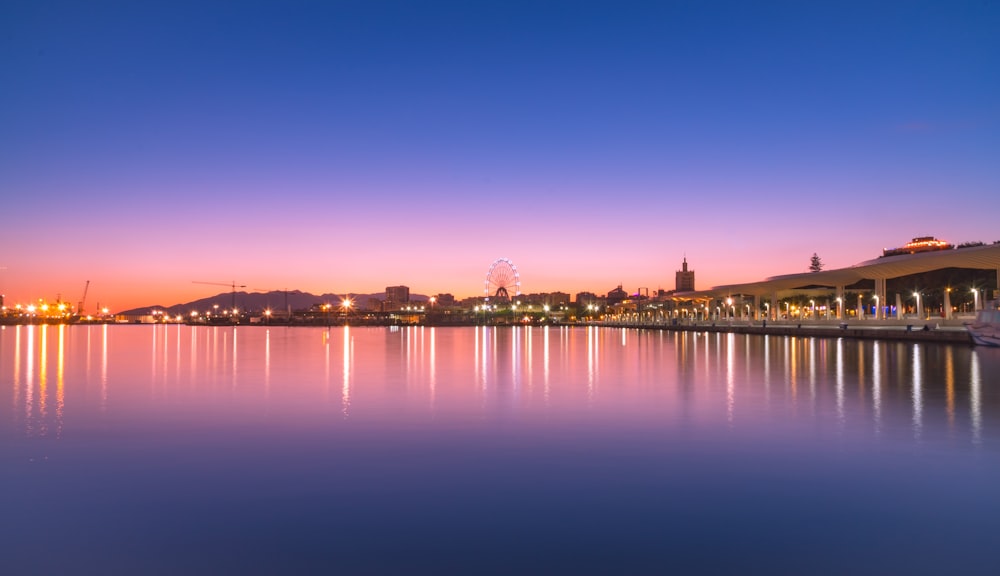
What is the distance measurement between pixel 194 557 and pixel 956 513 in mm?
6636

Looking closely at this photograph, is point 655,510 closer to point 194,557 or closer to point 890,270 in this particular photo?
point 194,557

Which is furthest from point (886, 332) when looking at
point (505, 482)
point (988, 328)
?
point (505, 482)

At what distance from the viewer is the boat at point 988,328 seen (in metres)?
33.5

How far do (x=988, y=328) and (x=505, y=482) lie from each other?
116 ft

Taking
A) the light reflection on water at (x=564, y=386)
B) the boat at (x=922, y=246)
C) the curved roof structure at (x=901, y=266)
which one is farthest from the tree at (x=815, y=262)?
the light reflection on water at (x=564, y=386)

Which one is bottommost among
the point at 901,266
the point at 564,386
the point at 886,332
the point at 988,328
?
the point at 564,386

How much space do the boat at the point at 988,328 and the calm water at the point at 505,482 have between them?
21257mm

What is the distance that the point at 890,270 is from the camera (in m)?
51.6

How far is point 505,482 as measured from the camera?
7.79m

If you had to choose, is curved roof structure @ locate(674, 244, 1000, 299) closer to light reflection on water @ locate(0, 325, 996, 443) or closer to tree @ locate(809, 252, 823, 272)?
light reflection on water @ locate(0, 325, 996, 443)

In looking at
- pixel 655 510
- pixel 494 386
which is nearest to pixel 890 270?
pixel 494 386

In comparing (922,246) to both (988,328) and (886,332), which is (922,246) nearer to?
(886,332)

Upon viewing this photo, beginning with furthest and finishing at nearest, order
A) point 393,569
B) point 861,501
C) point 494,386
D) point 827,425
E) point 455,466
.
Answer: point 494,386, point 827,425, point 455,466, point 861,501, point 393,569

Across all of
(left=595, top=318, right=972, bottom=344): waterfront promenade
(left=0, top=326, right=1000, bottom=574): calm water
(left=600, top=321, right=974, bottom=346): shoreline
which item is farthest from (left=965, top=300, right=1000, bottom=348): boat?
(left=0, top=326, right=1000, bottom=574): calm water
